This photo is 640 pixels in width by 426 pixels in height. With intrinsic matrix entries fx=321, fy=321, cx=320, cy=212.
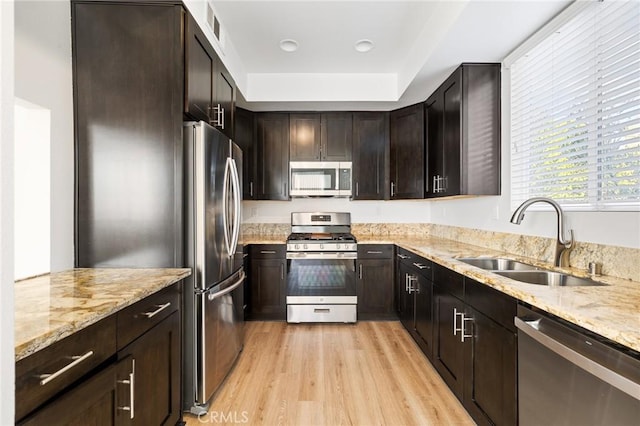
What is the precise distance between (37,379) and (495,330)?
5.84ft

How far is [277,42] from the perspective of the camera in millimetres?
2830

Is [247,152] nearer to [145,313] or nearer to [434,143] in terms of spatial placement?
[434,143]

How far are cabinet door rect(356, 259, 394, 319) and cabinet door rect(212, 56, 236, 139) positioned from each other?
6.54ft

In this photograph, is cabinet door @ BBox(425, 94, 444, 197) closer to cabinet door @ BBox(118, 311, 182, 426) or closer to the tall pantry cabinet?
the tall pantry cabinet

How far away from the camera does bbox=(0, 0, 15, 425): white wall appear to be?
628 millimetres

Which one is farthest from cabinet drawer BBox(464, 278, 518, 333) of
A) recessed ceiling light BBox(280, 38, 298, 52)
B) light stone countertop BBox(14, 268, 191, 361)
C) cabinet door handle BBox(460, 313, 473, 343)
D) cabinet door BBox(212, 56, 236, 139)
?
recessed ceiling light BBox(280, 38, 298, 52)

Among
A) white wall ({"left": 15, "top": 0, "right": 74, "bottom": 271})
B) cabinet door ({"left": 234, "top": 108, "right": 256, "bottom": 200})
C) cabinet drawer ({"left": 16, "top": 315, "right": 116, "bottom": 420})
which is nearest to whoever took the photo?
cabinet drawer ({"left": 16, "top": 315, "right": 116, "bottom": 420})

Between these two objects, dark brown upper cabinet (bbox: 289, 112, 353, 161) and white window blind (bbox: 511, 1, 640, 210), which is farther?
dark brown upper cabinet (bbox: 289, 112, 353, 161)

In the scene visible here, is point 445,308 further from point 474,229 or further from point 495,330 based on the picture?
point 474,229

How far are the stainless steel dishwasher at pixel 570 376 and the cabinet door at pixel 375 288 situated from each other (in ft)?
7.22

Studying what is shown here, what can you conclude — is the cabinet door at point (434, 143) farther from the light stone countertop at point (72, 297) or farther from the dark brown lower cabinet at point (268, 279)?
the light stone countertop at point (72, 297)

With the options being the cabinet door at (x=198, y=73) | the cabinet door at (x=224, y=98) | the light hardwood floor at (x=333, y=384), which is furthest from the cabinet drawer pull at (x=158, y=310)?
the cabinet door at (x=224, y=98)

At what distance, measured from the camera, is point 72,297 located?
1252mm

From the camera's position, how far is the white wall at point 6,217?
2.06 feet
